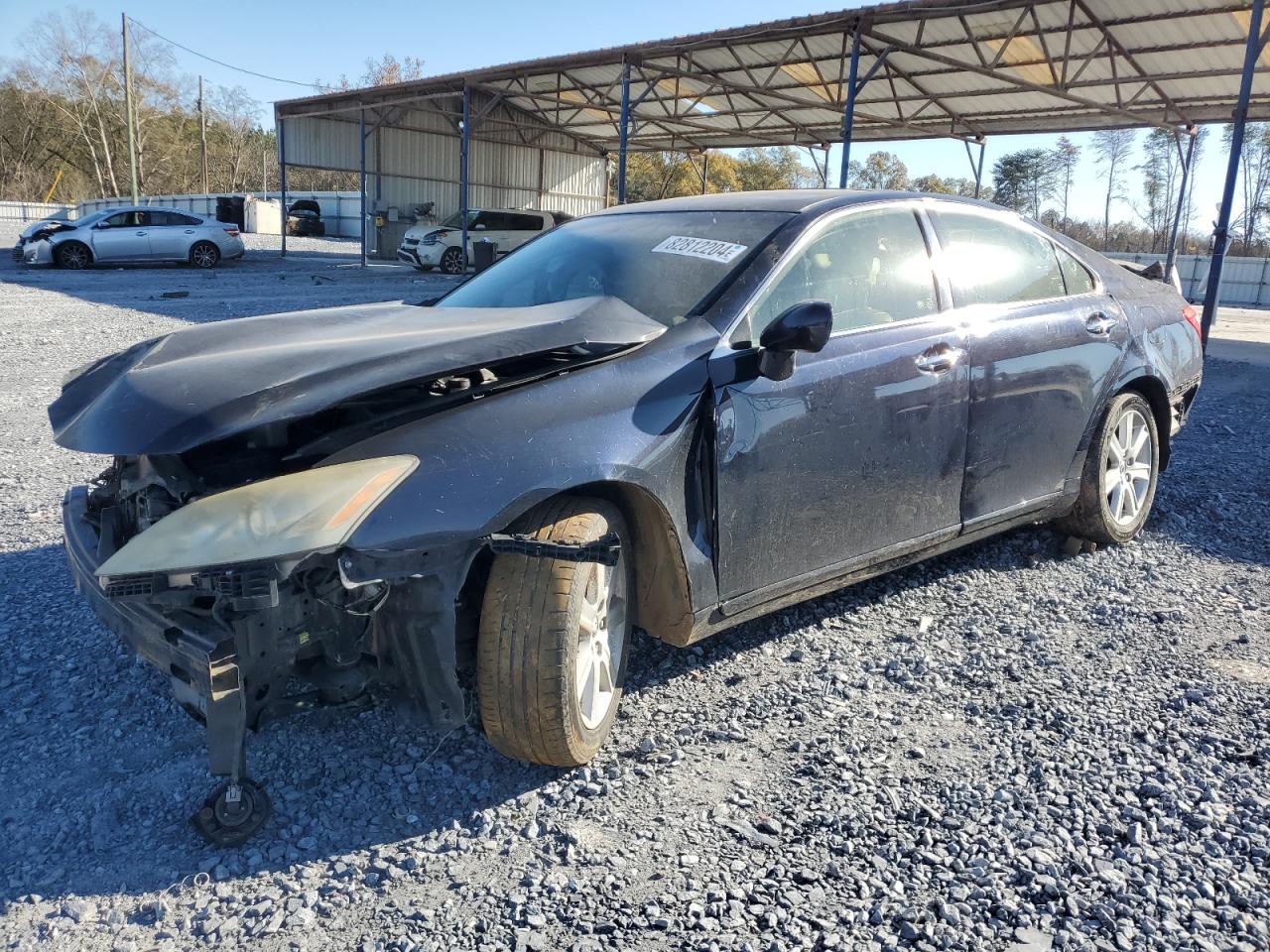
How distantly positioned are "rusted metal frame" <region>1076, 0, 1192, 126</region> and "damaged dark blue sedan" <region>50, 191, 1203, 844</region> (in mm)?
12599

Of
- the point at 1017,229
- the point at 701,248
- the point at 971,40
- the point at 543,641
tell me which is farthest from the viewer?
the point at 971,40

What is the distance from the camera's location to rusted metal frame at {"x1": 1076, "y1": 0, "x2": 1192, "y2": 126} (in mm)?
13977

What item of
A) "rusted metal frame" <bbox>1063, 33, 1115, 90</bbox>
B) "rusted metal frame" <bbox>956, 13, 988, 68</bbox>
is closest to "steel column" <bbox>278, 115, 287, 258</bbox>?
"rusted metal frame" <bbox>956, 13, 988, 68</bbox>

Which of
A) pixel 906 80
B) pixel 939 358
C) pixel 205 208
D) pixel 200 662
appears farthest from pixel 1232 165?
pixel 205 208

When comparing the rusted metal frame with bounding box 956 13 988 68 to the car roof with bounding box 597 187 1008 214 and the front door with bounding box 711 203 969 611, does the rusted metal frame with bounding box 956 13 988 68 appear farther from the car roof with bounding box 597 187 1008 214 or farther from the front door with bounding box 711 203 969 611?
the front door with bounding box 711 203 969 611

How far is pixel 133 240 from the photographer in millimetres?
21281

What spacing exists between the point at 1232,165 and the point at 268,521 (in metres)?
13.1

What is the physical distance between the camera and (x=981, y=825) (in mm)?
2467

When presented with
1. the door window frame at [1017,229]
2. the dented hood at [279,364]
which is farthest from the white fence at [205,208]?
the dented hood at [279,364]

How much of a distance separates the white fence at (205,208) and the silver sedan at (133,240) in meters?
15.4

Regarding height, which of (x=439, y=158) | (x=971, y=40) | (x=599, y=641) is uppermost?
(x=971, y=40)

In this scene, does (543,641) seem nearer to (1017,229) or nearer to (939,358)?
(939,358)

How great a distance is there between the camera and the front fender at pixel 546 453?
2.23 metres

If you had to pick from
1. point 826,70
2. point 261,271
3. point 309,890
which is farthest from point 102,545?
point 261,271
